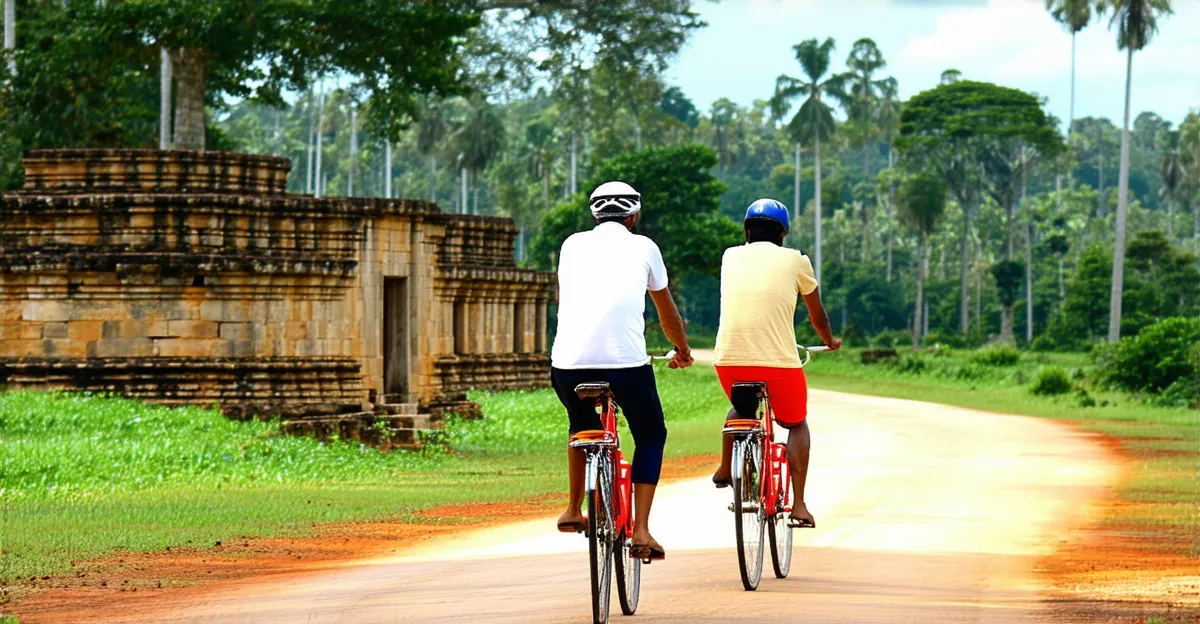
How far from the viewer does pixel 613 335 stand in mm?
7387

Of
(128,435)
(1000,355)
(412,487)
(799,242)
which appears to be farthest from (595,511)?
(799,242)

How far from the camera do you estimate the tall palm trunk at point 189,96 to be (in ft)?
106

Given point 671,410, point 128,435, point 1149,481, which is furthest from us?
point 671,410

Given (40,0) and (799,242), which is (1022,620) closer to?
(40,0)

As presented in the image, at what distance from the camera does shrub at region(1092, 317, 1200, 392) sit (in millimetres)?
33969

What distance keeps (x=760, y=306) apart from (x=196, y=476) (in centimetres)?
976

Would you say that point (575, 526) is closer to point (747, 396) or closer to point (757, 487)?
point (757, 487)

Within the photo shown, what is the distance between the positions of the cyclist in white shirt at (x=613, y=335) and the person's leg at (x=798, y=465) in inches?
57.1

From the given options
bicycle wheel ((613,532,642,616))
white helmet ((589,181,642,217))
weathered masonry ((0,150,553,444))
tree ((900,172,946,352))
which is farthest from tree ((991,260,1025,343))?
bicycle wheel ((613,532,642,616))

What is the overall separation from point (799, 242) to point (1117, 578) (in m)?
77.1

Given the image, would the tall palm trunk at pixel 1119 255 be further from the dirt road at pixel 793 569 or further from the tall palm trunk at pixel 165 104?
the dirt road at pixel 793 569

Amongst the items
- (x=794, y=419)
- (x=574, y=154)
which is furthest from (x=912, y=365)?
(x=794, y=419)

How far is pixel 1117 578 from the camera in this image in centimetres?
942

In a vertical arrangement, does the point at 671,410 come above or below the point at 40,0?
below
